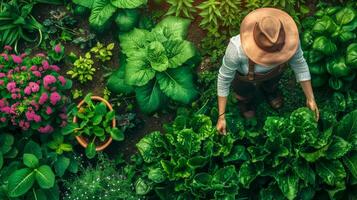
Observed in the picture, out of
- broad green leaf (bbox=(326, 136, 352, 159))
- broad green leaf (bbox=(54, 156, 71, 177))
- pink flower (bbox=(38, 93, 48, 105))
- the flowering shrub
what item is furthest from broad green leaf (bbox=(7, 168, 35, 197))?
broad green leaf (bbox=(326, 136, 352, 159))

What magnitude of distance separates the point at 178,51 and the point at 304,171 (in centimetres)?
188

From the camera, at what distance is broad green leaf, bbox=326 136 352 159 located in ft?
17.4

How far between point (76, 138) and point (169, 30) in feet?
5.40

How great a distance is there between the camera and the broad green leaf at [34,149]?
Answer: 5.73 m

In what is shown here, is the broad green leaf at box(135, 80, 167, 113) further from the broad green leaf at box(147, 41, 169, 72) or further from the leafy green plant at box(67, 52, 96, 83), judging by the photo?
the leafy green plant at box(67, 52, 96, 83)

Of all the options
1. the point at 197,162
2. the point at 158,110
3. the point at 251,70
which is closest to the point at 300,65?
the point at 251,70

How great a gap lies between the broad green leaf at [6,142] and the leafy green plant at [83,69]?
1114mm

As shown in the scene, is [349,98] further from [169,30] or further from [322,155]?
[169,30]

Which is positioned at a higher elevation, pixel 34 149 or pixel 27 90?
pixel 27 90

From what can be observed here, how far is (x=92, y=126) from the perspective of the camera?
6.02 meters

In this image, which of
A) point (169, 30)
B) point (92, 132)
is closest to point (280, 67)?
point (169, 30)

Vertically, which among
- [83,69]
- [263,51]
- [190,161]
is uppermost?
[263,51]

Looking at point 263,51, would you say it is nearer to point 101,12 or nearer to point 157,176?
point 157,176

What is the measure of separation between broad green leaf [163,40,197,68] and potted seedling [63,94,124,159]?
908 mm
